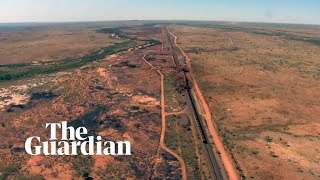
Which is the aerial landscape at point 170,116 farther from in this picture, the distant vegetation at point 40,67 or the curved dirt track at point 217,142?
the distant vegetation at point 40,67

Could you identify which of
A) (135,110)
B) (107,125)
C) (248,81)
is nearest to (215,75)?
(248,81)

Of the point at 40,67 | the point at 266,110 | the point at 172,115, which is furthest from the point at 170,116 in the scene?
the point at 40,67

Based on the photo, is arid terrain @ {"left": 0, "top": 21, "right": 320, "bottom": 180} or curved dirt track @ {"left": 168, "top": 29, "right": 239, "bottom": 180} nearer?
curved dirt track @ {"left": 168, "top": 29, "right": 239, "bottom": 180}

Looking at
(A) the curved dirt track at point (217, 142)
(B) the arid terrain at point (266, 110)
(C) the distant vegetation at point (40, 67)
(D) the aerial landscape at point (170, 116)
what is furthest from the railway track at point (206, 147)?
(C) the distant vegetation at point (40, 67)

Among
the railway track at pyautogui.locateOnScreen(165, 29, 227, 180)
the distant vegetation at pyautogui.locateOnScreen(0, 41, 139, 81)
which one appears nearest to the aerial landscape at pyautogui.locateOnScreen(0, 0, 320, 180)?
the railway track at pyautogui.locateOnScreen(165, 29, 227, 180)

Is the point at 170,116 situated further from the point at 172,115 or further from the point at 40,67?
the point at 40,67

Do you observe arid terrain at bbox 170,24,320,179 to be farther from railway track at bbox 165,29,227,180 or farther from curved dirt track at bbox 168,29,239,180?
railway track at bbox 165,29,227,180
